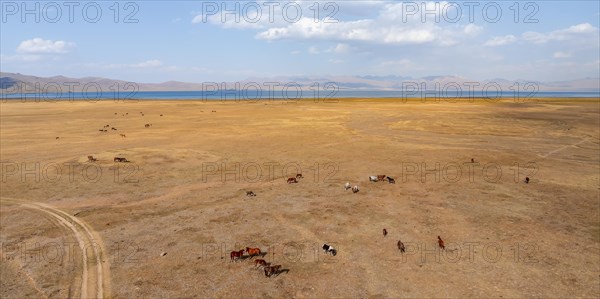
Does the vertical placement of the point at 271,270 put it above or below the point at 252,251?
below

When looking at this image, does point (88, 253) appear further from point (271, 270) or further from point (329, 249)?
point (329, 249)

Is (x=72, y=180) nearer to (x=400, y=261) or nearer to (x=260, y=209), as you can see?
(x=260, y=209)

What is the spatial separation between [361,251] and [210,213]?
6.81 meters

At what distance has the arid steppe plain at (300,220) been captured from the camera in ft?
34.5

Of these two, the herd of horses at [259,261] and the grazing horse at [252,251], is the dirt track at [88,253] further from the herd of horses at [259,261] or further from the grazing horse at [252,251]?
the grazing horse at [252,251]

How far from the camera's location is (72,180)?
69.1 ft

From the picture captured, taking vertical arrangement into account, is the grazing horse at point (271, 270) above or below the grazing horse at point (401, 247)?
below

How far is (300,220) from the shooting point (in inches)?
593

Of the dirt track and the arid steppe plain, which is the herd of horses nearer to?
the arid steppe plain

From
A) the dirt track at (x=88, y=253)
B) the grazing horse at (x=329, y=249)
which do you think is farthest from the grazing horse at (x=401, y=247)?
the dirt track at (x=88, y=253)

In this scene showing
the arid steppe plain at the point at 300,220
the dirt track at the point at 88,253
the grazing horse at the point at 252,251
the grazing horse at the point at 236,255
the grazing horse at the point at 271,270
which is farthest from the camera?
the grazing horse at the point at 252,251

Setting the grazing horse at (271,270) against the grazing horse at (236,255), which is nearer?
the grazing horse at (271,270)

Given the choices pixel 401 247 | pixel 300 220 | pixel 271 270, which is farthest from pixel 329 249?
pixel 300 220

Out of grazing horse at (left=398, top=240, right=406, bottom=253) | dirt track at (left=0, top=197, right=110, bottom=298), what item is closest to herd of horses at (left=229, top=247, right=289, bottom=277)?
dirt track at (left=0, top=197, right=110, bottom=298)
